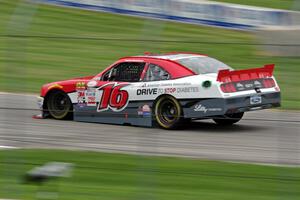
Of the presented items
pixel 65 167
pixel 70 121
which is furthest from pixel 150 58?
pixel 65 167

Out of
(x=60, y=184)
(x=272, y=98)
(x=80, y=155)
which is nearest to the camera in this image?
(x=60, y=184)

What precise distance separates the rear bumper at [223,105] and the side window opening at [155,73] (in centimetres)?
74

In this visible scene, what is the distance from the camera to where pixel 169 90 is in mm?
13086

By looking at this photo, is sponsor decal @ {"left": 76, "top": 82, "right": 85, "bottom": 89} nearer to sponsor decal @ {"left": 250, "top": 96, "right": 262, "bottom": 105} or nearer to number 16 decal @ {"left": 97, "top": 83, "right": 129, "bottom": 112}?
number 16 decal @ {"left": 97, "top": 83, "right": 129, "bottom": 112}

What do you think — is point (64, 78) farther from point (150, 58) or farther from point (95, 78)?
point (150, 58)

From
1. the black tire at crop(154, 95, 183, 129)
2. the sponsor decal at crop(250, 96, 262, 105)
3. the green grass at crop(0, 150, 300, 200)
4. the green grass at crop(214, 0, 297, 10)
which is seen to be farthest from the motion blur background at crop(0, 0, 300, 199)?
the green grass at crop(214, 0, 297, 10)

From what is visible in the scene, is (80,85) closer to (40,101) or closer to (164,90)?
(40,101)

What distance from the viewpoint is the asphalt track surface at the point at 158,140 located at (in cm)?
830

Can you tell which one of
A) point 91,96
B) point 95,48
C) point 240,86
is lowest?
point 91,96

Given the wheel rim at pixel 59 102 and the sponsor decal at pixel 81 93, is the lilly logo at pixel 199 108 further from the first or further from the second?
the wheel rim at pixel 59 102

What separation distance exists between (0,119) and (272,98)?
4.17m

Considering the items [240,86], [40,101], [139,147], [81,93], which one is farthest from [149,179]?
[40,101]

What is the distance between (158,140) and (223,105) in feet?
14.0

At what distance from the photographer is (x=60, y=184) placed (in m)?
8.48
